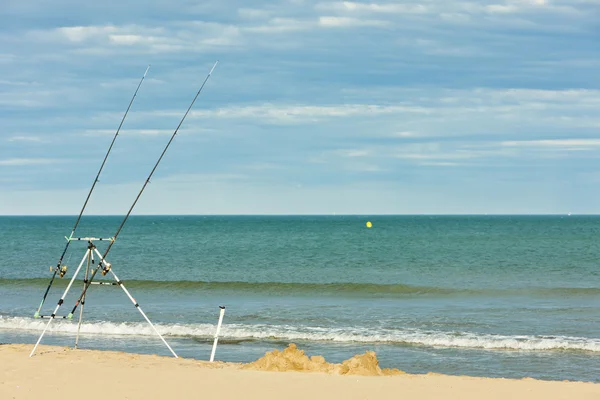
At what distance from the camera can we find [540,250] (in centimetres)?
5481

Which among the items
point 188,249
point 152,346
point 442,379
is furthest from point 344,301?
point 188,249

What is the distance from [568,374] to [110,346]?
9.40 metres

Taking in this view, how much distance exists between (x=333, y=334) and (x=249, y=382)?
273 inches

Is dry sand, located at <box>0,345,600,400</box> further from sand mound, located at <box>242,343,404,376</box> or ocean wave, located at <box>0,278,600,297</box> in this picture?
ocean wave, located at <box>0,278,600,297</box>

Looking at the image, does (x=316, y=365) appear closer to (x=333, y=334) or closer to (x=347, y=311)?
(x=333, y=334)

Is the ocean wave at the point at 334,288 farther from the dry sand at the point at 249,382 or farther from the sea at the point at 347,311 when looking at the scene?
the dry sand at the point at 249,382

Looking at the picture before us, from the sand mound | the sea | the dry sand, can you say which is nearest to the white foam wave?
the sea

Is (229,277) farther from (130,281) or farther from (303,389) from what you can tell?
(303,389)

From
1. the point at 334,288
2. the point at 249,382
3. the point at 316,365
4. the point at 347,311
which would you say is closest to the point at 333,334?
the point at 347,311

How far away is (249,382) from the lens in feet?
→ 35.0

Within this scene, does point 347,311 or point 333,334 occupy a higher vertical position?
point 347,311

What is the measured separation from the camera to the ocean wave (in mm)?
27297

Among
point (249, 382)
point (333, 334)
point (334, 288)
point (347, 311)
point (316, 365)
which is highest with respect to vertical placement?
point (334, 288)

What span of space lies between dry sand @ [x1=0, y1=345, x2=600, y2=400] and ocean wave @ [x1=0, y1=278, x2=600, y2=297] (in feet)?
50.4
